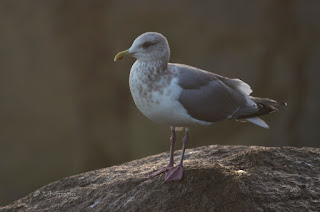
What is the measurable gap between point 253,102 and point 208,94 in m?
0.27

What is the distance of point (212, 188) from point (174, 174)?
18 centimetres

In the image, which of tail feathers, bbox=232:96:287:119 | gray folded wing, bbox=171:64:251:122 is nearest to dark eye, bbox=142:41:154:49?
gray folded wing, bbox=171:64:251:122

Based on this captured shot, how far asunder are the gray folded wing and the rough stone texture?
0.75 feet

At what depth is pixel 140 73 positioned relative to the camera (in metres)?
1.86

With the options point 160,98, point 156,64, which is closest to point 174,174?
point 160,98

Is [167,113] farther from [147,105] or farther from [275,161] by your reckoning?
[275,161]

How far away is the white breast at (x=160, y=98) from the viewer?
1.81 metres

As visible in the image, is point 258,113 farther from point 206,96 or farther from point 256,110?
point 206,96

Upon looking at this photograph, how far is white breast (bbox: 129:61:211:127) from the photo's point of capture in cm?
181

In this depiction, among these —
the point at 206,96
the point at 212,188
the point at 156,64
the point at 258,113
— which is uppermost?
the point at 156,64

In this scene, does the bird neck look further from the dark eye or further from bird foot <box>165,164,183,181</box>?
bird foot <box>165,164,183,181</box>

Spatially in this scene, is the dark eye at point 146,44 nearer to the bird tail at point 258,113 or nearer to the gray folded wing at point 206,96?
the gray folded wing at point 206,96

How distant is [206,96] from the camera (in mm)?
1907

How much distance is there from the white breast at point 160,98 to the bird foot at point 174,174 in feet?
0.64
